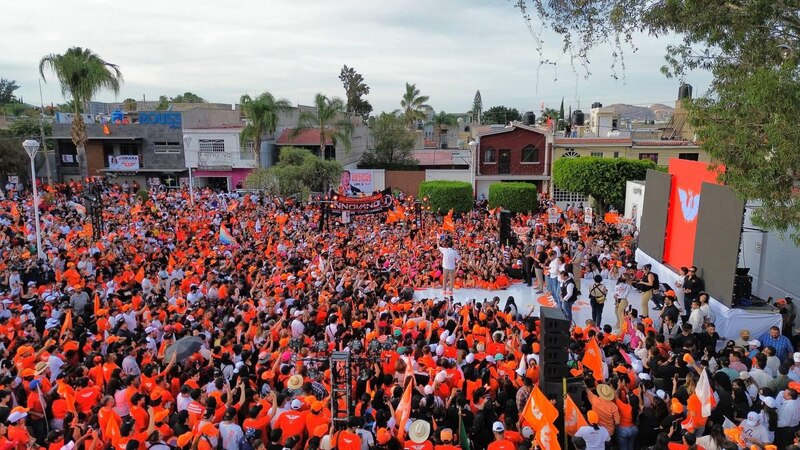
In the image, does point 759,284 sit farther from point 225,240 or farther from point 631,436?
point 225,240

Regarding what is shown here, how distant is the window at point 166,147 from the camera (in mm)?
37750

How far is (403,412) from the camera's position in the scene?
6.64 m

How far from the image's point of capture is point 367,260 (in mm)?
16141

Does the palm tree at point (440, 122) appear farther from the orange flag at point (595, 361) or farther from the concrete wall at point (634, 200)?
the orange flag at point (595, 361)

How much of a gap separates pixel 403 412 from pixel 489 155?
29.8 meters

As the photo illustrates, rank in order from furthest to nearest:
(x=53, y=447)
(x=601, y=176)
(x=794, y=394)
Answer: (x=601, y=176) → (x=794, y=394) → (x=53, y=447)

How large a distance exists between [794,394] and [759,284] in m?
7.06

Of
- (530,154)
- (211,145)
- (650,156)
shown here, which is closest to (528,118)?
(530,154)

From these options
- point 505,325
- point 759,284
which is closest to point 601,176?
point 759,284

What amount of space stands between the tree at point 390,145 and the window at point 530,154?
1163cm

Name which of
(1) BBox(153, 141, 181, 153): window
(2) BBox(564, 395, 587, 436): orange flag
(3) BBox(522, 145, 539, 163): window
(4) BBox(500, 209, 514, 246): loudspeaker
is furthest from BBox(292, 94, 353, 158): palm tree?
(2) BBox(564, 395, 587, 436): orange flag

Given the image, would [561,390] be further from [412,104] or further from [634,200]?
[412,104]

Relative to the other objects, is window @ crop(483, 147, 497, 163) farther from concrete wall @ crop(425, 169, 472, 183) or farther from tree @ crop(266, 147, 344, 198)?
tree @ crop(266, 147, 344, 198)

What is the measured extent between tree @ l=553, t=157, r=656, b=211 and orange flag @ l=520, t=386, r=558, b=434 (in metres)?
23.5
